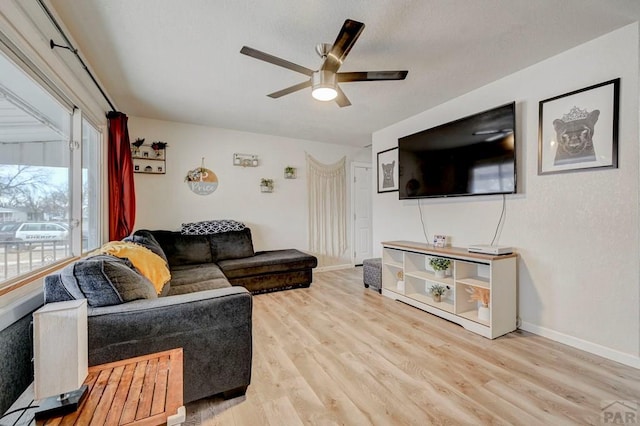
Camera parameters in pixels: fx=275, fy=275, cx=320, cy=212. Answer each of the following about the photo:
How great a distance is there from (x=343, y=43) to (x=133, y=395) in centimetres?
202

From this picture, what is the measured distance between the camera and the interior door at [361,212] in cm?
551

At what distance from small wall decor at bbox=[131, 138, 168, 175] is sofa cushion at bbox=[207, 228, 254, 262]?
4.02ft

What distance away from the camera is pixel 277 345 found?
2.36 m

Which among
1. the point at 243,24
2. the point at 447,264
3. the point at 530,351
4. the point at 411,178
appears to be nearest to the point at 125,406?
the point at 243,24

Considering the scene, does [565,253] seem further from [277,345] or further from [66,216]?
[66,216]

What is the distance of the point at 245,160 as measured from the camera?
14.7 ft

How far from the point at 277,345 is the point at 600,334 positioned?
8.35 feet

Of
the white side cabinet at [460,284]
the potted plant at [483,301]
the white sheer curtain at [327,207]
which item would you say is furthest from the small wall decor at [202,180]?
the potted plant at [483,301]

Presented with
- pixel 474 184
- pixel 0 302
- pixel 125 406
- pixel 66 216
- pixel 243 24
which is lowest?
pixel 125 406

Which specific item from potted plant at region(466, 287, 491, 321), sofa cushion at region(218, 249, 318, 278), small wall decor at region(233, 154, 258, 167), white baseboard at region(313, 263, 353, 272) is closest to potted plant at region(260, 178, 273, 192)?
small wall decor at region(233, 154, 258, 167)

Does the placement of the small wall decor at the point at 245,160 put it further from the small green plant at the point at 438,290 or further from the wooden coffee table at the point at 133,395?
the wooden coffee table at the point at 133,395

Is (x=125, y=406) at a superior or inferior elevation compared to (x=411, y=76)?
inferior

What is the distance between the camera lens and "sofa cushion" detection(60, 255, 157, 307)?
1.33m

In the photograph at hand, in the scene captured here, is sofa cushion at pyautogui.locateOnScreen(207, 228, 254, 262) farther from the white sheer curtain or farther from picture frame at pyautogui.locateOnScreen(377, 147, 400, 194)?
picture frame at pyautogui.locateOnScreen(377, 147, 400, 194)
